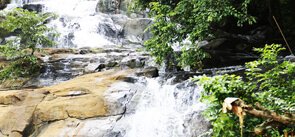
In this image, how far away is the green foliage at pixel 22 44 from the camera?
10422mm

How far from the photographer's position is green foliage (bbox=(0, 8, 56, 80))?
10422 mm

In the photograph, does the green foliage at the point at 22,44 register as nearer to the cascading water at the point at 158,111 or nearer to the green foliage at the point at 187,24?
the cascading water at the point at 158,111

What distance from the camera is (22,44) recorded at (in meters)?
10.9

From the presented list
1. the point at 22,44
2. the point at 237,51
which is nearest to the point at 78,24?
the point at 22,44

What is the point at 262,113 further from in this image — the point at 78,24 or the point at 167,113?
the point at 78,24

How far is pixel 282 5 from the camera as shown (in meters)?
10.5

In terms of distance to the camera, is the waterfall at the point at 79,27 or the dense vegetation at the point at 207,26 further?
the waterfall at the point at 79,27

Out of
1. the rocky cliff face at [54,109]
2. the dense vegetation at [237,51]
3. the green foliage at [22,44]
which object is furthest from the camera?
the green foliage at [22,44]

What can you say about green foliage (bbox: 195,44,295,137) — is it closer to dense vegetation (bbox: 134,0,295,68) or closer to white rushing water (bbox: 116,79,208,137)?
white rushing water (bbox: 116,79,208,137)

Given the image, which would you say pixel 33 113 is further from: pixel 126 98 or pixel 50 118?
pixel 126 98

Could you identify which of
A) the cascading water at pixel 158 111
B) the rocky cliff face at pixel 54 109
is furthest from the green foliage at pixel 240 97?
the rocky cliff face at pixel 54 109

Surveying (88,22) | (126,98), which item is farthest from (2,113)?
(88,22)

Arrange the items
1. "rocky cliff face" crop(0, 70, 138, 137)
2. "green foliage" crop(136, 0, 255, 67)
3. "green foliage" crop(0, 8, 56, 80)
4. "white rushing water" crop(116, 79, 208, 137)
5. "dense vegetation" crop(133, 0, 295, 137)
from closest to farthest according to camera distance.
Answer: "dense vegetation" crop(133, 0, 295, 137) → "white rushing water" crop(116, 79, 208, 137) → "rocky cliff face" crop(0, 70, 138, 137) → "green foliage" crop(136, 0, 255, 67) → "green foliage" crop(0, 8, 56, 80)

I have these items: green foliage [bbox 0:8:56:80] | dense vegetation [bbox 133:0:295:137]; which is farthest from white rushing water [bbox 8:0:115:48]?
dense vegetation [bbox 133:0:295:137]
